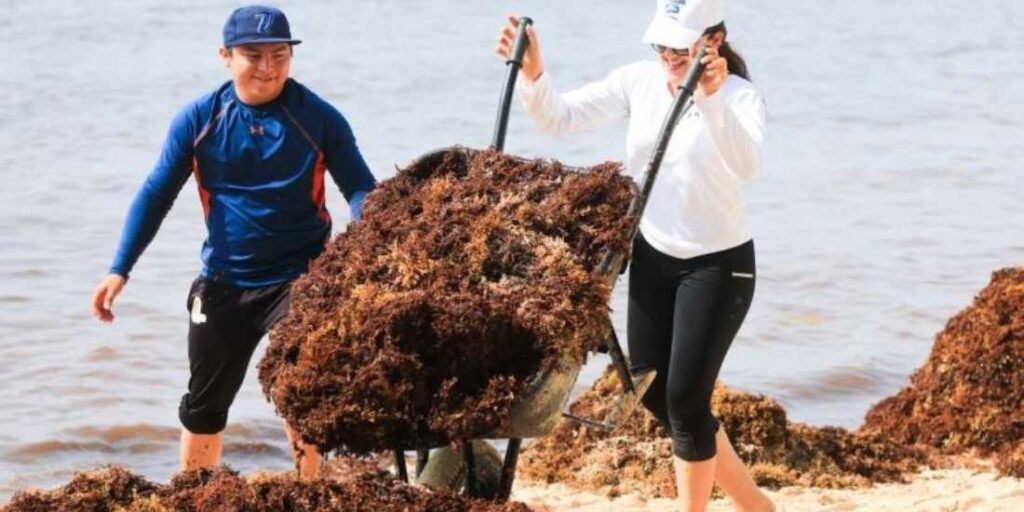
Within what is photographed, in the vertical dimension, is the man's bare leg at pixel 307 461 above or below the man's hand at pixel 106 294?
below

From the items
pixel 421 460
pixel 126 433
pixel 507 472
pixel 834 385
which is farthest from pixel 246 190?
pixel 834 385

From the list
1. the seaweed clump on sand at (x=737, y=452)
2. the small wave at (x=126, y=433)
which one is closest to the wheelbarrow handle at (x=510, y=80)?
the seaweed clump on sand at (x=737, y=452)

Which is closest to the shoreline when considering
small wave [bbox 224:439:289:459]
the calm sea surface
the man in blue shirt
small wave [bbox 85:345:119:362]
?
the man in blue shirt

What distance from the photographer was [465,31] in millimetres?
22734

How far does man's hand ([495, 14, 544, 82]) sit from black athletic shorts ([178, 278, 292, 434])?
1.15 meters

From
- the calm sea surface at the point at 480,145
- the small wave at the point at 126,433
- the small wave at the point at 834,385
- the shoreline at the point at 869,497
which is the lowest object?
the calm sea surface at the point at 480,145

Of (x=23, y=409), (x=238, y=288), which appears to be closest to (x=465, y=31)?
(x=23, y=409)

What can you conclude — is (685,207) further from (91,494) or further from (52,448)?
(52,448)

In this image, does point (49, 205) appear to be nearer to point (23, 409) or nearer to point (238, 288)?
point (23, 409)

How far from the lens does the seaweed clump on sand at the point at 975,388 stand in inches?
344

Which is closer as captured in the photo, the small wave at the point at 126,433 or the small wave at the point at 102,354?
the small wave at the point at 126,433

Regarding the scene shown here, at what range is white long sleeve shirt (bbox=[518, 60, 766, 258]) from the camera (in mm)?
6188

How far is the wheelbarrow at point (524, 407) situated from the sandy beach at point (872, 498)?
1800 millimetres

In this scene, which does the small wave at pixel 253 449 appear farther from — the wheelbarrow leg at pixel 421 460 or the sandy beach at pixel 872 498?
the wheelbarrow leg at pixel 421 460
